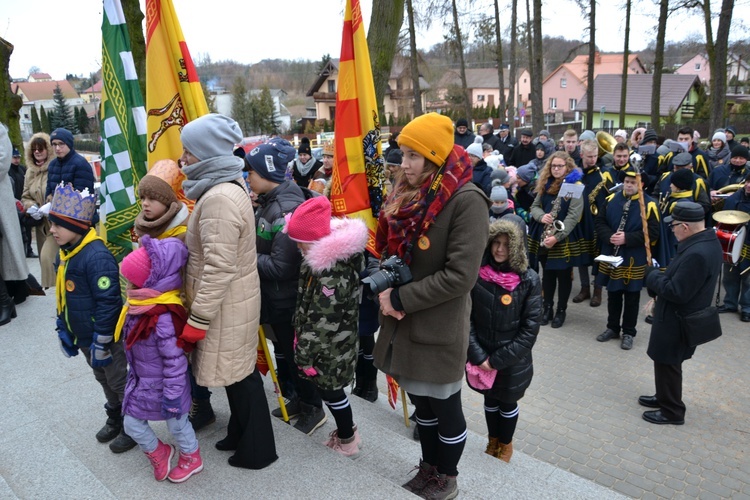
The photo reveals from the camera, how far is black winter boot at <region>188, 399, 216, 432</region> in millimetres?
3559

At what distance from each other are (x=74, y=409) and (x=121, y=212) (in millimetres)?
1496

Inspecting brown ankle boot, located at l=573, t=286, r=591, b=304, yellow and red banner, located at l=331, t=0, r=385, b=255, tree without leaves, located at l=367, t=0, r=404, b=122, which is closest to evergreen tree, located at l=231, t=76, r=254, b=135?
tree without leaves, located at l=367, t=0, r=404, b=122

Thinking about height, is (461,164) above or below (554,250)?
above

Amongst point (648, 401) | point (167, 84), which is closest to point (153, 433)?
point (167, 84)

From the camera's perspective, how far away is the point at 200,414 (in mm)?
3588

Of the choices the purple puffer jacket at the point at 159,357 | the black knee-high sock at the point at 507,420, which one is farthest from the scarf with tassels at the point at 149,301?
the black knee-high sock at the point at 507,420

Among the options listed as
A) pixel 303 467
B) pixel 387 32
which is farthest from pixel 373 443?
pixel 387 32

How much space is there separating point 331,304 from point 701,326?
310 cm

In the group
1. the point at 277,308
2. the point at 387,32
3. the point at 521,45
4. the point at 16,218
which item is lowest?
the point at 277,308

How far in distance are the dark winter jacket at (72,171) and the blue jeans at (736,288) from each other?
7.80m

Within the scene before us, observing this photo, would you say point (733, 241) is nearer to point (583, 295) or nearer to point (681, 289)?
point (583, 295)

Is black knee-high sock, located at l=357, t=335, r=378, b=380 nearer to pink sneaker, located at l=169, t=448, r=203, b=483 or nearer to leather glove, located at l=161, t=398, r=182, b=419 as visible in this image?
pink sneaker, located at l=169, t=448, r=203, b=483

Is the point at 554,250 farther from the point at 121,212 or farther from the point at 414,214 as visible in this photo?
the point at 121,212

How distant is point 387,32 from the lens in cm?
676
